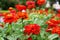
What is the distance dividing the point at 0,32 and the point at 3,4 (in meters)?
9.89

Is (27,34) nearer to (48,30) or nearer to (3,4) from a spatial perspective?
(48,30)

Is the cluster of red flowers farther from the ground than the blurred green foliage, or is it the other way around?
the cluster of red flowers

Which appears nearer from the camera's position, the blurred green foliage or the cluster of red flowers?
the cluster of red flowers

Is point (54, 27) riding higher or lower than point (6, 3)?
higher

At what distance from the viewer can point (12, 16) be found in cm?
252

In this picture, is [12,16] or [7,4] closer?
[12,16]

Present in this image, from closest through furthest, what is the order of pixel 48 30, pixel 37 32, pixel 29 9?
pixel 37 32
pixel 48 30
pixel 29 9

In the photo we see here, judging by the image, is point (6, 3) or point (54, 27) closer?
point (54, 27)

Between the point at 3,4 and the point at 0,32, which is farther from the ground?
the point at 0,32

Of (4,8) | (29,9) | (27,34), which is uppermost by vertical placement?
(27,34)

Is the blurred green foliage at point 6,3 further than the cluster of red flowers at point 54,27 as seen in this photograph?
Yes

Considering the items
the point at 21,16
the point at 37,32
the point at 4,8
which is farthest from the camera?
the point at 4,8

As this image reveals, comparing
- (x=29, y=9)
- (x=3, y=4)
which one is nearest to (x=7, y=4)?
(x=3, y=4)

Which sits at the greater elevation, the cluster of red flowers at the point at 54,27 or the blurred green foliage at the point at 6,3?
the cluster of red flowers at the point at 54,27
